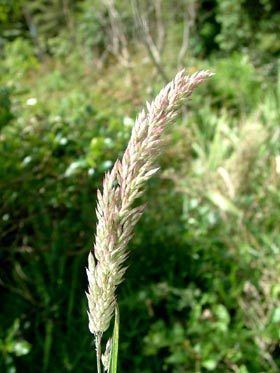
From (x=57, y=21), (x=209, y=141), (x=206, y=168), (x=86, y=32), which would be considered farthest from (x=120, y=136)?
(x=57, y=21)

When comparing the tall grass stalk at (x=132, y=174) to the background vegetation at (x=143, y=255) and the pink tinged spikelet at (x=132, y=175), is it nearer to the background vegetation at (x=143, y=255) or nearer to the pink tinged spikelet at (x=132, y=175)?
the pink tinged spikelet at (x=132, y=175)

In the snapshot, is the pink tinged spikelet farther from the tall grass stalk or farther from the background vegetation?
the background vegetation

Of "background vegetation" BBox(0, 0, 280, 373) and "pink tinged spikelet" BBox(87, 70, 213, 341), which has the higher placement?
"pink tinged spikelet" BBox(87, 70, 213, 341)

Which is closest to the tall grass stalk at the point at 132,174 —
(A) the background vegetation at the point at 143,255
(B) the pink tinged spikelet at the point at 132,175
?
(B) the pink tinged spikelet at the point at 132,175

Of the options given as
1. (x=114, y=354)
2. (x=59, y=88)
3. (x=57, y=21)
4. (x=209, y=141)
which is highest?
(x=114, y=354)

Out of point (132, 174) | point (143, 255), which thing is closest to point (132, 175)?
point (132, 174)

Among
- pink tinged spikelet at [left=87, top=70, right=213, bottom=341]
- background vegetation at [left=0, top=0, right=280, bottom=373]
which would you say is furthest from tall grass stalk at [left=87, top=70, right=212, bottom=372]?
background vegetation at [left=0, top=0, right=280, bottom=373]

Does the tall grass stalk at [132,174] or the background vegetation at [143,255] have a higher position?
the tall grass stalk at [132,174]

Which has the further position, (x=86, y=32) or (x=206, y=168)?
(x=86, y=32)

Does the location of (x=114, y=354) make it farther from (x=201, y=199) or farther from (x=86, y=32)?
(x=86, y=32)
